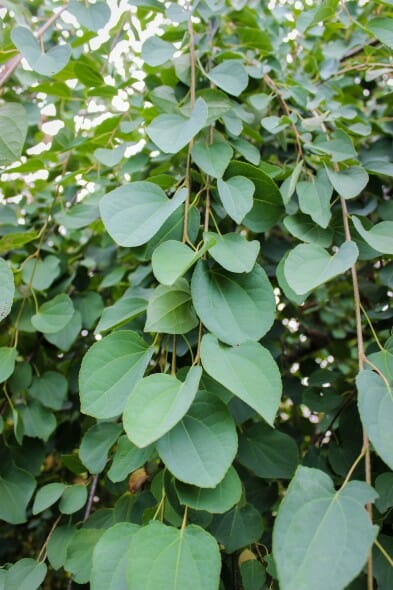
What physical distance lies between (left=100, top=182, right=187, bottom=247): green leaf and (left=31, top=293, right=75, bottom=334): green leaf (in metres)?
→ 0.29

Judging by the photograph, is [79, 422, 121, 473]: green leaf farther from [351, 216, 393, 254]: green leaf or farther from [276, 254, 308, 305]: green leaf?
[351, 216, 393, 254]: green leaf

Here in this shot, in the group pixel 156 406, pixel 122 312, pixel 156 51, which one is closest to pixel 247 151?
pixel 156 51

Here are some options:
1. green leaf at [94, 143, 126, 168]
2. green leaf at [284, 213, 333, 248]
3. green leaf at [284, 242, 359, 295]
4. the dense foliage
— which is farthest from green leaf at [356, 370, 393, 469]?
green leaf at [94, 143, 126, 168]

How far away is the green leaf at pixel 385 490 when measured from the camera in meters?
0.51

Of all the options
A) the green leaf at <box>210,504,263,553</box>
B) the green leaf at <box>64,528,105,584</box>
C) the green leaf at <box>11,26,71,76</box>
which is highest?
the green leaf at <box>11,26,71,76</box>

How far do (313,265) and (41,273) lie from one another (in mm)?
546

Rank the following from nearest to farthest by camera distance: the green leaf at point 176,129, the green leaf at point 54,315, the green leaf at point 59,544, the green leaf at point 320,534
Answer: the green leaf at point 320,534, the green leaf at point 176,129, the green leaf at point 59,544, the green leaf at point 54,315

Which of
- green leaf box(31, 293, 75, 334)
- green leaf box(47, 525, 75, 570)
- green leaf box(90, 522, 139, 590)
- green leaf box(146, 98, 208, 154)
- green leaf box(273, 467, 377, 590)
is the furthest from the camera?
green leaf box(31, 293, 75, 334)

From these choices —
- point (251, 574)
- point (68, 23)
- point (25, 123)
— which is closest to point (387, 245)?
point (251, 574)

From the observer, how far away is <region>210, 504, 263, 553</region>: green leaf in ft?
1.89

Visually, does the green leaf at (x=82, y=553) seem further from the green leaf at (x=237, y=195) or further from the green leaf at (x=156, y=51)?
the green leaf at (x=156, y=51)

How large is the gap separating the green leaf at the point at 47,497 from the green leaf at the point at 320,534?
1.32 feet

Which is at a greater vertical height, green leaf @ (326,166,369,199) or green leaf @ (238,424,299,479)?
green leaf @ (326,166,369,199)

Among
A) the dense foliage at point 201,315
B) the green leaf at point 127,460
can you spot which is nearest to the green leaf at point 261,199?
the dense foliage at point 201,315
